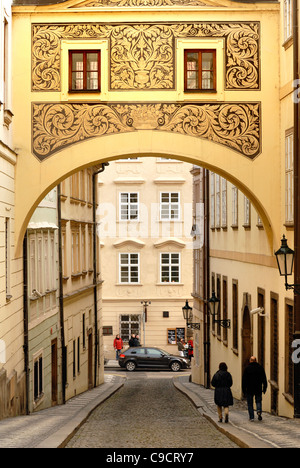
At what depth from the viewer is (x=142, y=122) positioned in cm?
1812

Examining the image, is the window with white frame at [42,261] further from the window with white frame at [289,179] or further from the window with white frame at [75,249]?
the window with white frame at [289,179]

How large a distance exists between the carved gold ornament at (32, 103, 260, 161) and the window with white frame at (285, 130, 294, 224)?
80 cm

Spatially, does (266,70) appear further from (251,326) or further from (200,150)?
(251,326)

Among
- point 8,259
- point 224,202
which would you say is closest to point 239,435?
point 8,259

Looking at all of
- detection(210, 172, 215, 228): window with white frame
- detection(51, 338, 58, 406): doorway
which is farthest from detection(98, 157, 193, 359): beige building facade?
detection(51, 338, 58, 406): doorway

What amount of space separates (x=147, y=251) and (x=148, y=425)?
32.3 meters

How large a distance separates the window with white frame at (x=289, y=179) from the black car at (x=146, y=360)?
25.9m

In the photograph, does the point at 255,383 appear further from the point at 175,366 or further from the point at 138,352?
the point at 175,366

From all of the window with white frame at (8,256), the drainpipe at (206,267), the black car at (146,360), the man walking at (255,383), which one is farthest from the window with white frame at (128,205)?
the man walking at (255,383)

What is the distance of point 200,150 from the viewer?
18.1 meters

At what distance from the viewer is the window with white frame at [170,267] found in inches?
1930

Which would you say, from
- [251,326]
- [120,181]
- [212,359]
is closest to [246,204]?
[251,326]

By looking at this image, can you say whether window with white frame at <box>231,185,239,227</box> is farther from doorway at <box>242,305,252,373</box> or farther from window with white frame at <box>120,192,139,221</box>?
window with white frame at <box>120,192,139,221</box>

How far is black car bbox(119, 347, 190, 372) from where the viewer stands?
42.6 meters
